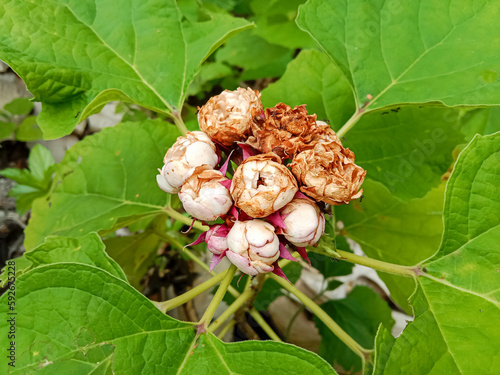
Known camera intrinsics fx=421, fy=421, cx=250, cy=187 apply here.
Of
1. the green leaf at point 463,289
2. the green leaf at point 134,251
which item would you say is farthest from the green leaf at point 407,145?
the green leaf at point 134,251

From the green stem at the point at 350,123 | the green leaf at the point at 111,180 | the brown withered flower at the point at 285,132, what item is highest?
the brown withered flower at the point at 285,132

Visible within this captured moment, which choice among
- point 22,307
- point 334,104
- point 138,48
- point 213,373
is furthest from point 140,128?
point 213,373

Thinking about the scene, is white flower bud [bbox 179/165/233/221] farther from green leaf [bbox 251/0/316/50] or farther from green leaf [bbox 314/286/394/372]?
green leaf [bbox 251/0/316/50]

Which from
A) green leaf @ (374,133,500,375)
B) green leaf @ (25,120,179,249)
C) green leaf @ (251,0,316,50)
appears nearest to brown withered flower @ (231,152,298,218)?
green leaf @ (374,133,500,375)

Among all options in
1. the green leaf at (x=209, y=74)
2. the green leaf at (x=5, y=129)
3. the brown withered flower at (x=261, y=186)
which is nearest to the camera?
the brown withered flower at (x=261, y=186)

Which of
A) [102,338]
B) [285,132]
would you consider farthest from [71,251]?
[285,132]

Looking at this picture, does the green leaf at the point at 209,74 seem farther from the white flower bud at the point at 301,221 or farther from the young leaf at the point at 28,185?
the white flower bud at the point at 301,221

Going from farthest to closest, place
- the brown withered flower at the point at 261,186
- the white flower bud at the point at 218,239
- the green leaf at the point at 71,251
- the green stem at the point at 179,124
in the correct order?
the green stem at the point at 179,124 → the green leaf at the point at 71,251 → the white flower bud at the point at 218,239 → the brown withered flower at the point at 261,186
